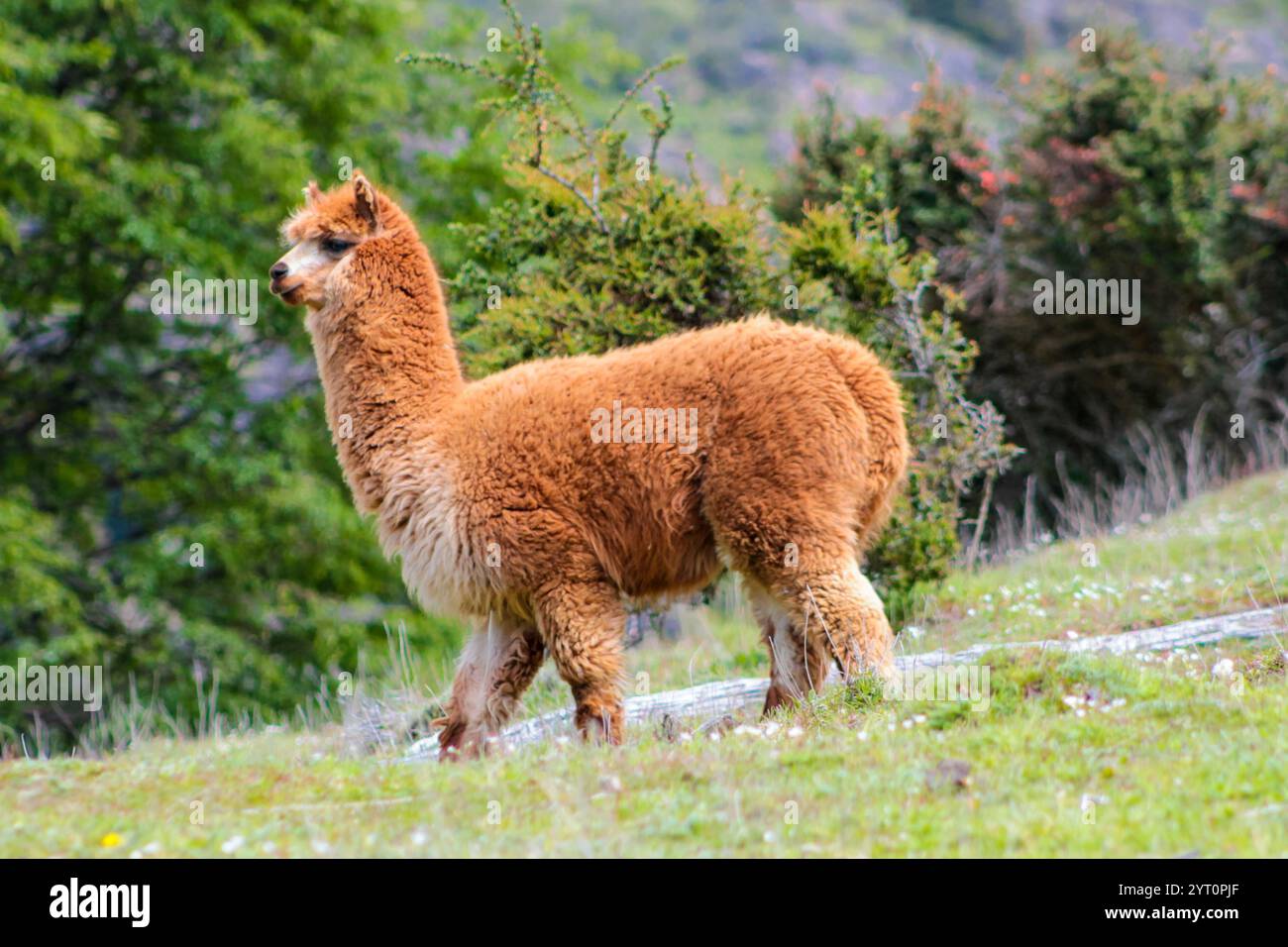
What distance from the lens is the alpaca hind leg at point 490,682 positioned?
6.94 meters

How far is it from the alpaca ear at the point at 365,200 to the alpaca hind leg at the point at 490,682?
2168mm

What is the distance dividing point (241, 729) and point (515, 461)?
170 inches

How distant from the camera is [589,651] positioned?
6590 millimetres

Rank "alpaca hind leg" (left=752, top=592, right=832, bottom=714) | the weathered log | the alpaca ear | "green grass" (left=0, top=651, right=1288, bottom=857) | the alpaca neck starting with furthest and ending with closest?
the weathered log, the alpaca ear, the alpaca neck, "alpaca hind leg" (left=752, top=592, right=832, bottom=714), "green grass" (left=0, top=651, right=1288, bottom=857)

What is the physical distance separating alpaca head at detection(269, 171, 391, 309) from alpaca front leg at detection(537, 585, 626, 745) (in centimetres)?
206

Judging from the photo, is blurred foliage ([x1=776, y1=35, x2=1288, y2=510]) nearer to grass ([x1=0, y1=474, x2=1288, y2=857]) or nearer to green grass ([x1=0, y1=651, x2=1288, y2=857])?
grass ([x1=0, y1=474, x2=1288, y2=857])

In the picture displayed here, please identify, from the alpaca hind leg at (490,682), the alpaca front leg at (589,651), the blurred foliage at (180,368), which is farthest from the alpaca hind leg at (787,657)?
the blurred foliage at (180,368)

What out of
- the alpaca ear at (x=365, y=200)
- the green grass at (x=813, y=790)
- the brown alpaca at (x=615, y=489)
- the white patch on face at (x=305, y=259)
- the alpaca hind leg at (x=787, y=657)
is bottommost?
the green grass at (x=813, y=790)

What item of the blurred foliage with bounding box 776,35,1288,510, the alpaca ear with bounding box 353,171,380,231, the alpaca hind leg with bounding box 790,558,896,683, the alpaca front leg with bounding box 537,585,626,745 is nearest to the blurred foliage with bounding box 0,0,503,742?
the blurred foliage with bounding box 776,35,1288,510

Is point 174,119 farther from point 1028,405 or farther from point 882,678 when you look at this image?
point 882,678

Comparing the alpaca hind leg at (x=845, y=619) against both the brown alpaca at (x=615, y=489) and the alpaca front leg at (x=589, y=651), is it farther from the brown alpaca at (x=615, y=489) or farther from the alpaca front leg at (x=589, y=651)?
the alpaca front leg at (x=589, y=651)

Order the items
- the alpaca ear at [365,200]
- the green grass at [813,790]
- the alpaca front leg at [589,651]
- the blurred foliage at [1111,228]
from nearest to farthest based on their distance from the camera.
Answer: the green grass at [813,790] → the alpaca front leg at [589,651] → the alpaca ear at [365,200] → the blurred foliage at [1111,228]

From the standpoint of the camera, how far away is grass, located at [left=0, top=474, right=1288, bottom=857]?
15.6 ft

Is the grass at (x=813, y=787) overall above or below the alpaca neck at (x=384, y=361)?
below
